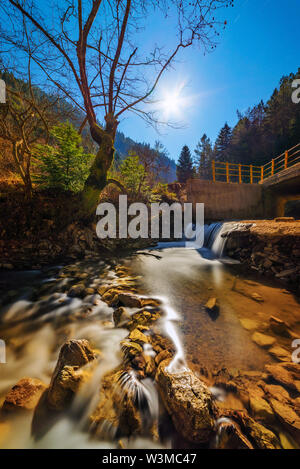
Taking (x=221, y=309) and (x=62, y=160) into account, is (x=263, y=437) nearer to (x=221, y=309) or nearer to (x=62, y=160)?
(x=221, y=309)

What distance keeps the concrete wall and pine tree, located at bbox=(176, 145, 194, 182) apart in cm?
2416

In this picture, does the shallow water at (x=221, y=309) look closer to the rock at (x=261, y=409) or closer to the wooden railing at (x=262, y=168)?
the rock at (x=261, y=409)

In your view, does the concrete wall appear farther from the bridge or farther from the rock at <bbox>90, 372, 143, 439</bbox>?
the rock at <bbox>90, 372, 143, 439</bbox>

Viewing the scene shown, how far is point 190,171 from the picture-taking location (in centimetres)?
3462

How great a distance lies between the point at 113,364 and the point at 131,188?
401 inches

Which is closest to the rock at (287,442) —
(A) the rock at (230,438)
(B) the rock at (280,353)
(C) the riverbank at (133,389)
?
(C) the riverbank at (133,389)

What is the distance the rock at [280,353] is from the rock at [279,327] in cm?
32

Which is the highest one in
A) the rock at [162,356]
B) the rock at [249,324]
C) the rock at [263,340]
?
the rock at [162,356]

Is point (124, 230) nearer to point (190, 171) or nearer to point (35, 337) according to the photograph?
point (35, 337)

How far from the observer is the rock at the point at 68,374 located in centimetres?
126

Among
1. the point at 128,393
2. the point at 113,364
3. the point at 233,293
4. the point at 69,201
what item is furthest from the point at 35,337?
the point at 69,201

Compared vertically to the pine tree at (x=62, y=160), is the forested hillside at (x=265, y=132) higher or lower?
higher

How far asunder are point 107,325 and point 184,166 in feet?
124

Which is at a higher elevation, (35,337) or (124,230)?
(124,230)
